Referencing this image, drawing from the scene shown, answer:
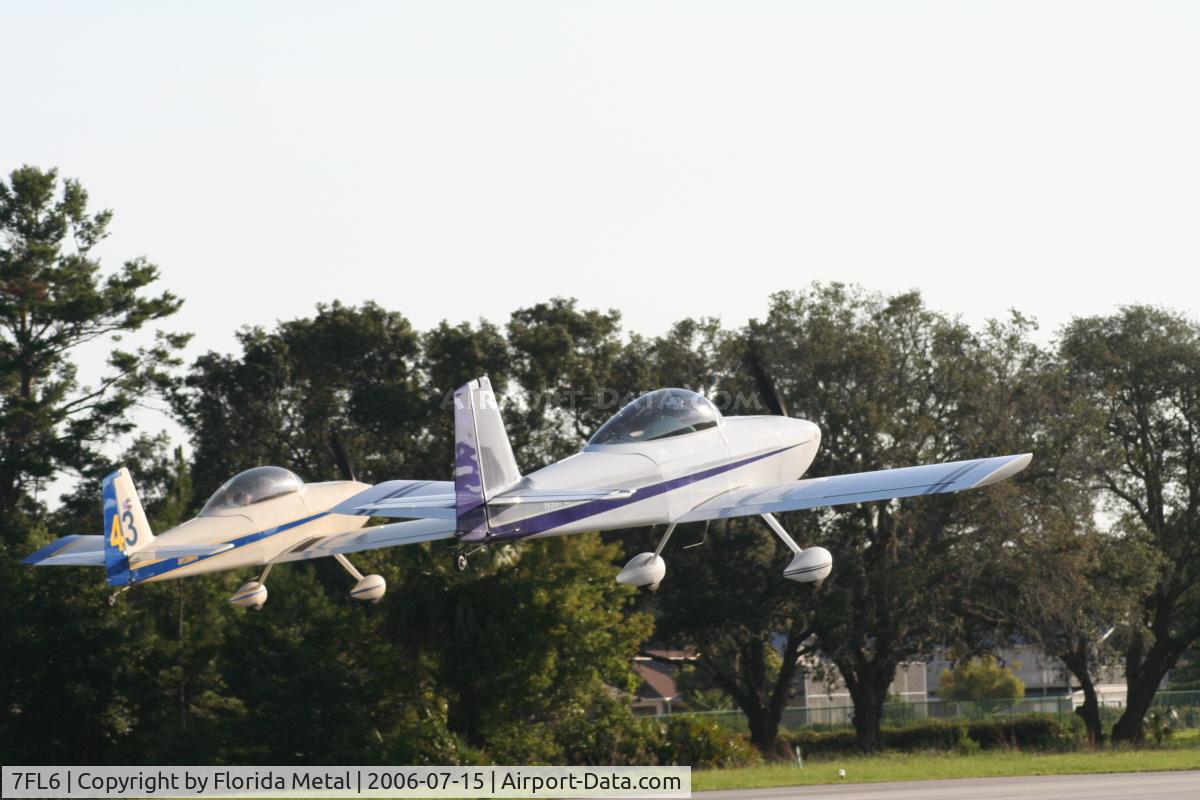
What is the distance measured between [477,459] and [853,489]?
15.8ft

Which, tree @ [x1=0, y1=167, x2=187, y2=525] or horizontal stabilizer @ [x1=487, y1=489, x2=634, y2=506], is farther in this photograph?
tree @ [x1=0, y1=167, x2=187, y2=525]

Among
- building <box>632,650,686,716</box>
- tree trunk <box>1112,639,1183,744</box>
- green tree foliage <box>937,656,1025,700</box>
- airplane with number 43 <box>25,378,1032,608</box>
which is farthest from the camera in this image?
building <box>632,650,686,716</box>

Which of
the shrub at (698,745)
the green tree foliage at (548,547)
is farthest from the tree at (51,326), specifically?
the shrub at (698,745)

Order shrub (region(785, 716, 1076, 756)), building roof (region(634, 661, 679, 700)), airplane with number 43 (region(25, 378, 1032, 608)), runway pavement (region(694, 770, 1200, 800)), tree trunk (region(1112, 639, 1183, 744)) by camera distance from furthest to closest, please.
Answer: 1. building roof (region(634, 661, 679, 700))
2. tree trunk (region(1112, 639, 1183, 744))
3. shrub (region(785, 716, 1076, 756))
4. runway pavement (region(694, 770, 1200, 800))
5. airplane with number 43 (region(25, 378, 1032, 608))

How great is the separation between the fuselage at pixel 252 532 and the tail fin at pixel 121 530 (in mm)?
176

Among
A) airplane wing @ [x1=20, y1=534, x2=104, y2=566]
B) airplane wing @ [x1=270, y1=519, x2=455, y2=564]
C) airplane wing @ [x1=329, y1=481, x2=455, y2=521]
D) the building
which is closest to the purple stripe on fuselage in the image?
airplane wing @ [x1=329, y1=481, x2=455, y2=521]

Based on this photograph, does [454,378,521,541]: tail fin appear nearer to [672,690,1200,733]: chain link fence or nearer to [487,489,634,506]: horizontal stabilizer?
[487,489,634,506]: horizontal stabilizer

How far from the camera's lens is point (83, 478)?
4862 centimetres

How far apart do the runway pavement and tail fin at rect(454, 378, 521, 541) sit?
1223 centimetres

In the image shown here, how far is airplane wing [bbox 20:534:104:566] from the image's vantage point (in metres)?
22.7

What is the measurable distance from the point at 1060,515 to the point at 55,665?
92.7 feet

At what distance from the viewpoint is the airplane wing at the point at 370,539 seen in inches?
792

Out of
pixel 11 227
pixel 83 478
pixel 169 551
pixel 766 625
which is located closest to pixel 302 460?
pixel 83 478

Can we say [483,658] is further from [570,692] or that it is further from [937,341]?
[937,341]
